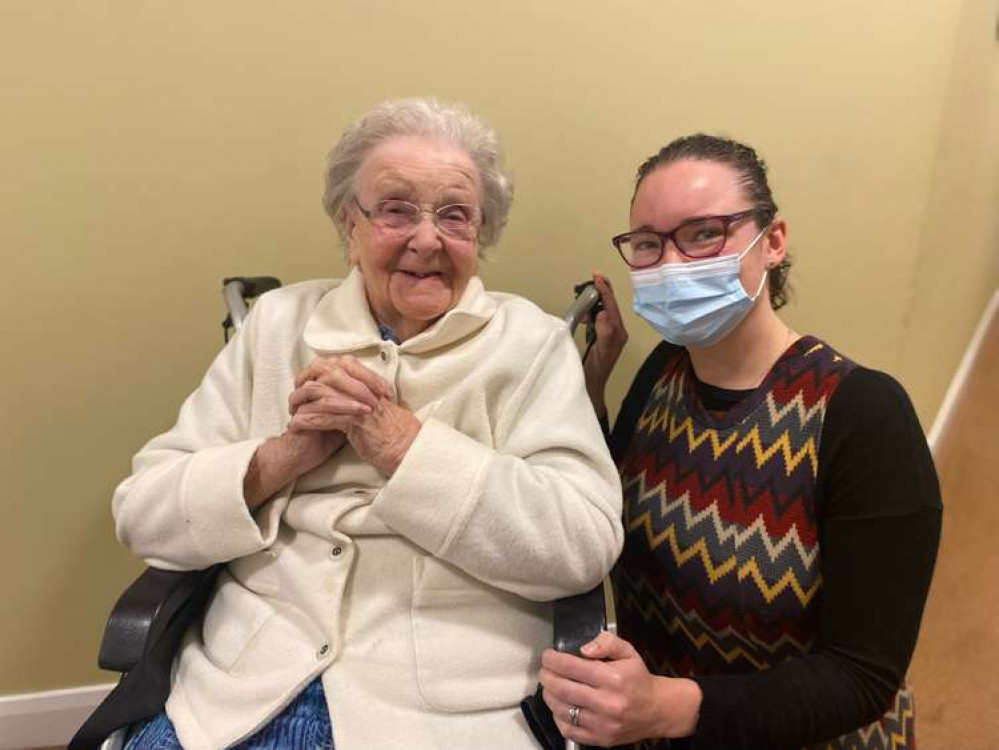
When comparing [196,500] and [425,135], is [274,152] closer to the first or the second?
[425,135]

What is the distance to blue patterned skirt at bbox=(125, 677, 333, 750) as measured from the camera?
106cm

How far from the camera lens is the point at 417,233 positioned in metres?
1.21

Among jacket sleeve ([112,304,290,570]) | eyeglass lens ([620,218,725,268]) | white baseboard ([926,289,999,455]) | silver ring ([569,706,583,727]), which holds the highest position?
eyeglass lens ([620,218,725,268])

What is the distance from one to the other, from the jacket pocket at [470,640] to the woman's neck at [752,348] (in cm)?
50

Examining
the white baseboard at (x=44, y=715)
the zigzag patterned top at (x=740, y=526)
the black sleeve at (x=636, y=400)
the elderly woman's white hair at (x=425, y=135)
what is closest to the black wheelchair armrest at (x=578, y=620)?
the zigzag patterned top at (x=740, y=526)

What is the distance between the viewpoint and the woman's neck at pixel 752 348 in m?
1.17

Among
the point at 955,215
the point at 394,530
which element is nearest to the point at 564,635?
the point at 394,530

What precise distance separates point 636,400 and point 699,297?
34cm

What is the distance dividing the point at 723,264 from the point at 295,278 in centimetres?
97

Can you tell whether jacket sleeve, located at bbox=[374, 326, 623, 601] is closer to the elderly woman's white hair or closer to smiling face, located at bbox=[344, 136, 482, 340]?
smiling face, located at bbox=[344, 136, 482, 340]

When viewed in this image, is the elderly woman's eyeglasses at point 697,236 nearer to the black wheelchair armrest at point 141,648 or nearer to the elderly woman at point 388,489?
the elderly woman at point 388,489

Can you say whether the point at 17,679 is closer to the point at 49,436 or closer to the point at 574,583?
the point at 49,436

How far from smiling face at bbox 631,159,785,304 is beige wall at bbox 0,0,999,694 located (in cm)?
55

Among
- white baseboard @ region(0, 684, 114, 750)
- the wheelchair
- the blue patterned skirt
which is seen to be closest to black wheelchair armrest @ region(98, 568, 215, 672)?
the wheelchair
